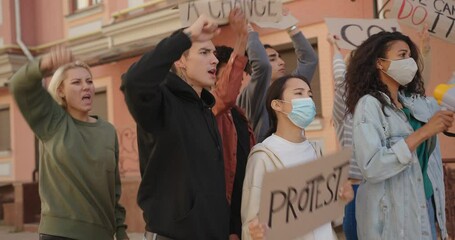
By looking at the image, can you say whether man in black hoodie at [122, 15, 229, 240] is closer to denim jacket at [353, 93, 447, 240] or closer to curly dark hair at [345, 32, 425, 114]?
denim jacket at [353, 93, 447, 240]

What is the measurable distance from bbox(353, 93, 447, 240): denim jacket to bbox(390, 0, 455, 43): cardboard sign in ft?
5.60

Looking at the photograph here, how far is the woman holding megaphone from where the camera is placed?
2707 mm

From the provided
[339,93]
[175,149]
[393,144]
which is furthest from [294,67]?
[175,149]

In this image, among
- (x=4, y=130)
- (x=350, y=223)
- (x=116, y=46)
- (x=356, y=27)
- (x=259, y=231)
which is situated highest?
(x=116, y=46)

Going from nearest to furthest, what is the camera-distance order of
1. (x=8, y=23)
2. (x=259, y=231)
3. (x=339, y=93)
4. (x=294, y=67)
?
(x=259, y=231), (x=339, y=93), (x=294, y=67), (x=8, y=23)

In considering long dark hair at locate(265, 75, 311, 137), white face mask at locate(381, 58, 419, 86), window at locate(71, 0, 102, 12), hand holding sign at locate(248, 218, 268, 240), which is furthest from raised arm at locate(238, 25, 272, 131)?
window at locate(71, 0, 102, 12)

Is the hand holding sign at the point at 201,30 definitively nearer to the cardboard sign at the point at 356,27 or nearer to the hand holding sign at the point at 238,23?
the hand holding sign at the point at 238,23

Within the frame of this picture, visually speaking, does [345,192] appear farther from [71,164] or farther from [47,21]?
[47,21]

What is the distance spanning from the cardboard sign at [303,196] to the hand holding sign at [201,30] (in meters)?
0.72

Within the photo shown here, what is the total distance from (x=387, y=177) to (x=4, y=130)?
15081mm

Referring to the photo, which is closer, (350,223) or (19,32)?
(350,223)

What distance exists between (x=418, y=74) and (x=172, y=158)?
1.50 m

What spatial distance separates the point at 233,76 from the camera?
116 inches

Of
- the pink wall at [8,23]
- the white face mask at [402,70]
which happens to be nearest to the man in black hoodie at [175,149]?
the white face mask at [402,70]
